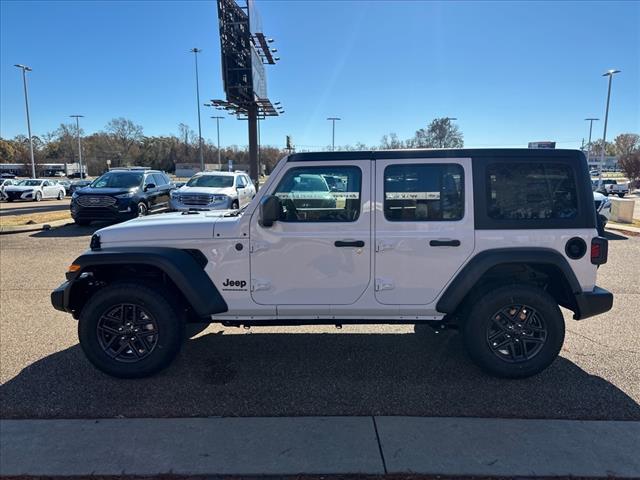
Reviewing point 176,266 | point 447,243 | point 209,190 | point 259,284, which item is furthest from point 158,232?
point 209,190

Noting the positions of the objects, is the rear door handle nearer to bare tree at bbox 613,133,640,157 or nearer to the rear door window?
the rear door window

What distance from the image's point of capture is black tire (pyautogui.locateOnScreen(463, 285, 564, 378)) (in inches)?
142

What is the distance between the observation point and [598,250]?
140 inches

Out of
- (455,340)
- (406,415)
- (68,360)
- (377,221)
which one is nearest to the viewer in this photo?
(406,415)

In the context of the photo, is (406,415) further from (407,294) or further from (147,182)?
(147,182)

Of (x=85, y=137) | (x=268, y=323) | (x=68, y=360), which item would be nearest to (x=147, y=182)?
(x=68, y=360)

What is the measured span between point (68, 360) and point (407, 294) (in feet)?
10.5

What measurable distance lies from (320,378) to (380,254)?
118 cm

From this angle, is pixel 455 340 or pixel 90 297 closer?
pixel 90 297

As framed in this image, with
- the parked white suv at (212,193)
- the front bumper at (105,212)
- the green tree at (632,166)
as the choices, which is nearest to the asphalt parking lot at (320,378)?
the front bumper at (105,212)

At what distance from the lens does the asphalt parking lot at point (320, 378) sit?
3.25m

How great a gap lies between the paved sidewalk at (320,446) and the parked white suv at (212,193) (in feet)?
33.7

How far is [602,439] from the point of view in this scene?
2.85m

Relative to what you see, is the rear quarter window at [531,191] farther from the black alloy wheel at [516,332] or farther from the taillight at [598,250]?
the black alloy wheel at [516,332]
